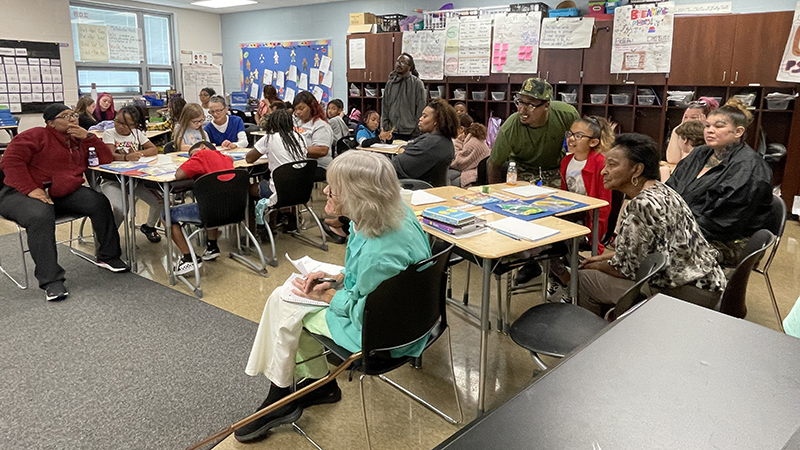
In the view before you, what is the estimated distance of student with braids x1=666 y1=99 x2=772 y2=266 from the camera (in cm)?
292

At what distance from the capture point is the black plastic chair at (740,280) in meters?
2.05

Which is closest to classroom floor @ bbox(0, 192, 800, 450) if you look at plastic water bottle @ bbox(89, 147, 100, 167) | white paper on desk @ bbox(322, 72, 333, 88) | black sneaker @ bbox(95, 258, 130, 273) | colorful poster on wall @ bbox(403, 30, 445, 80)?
black sneaker @ bbox(95, 258, 130, 273)

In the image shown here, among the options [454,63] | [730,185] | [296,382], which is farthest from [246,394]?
[454,63]

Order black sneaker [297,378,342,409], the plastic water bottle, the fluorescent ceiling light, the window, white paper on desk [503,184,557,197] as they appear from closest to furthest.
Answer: black sneaker [297,378,342,409]
white paper on desk [503,184,557,197]
the plastic water bottle
the window
the fluorescent ceiling light

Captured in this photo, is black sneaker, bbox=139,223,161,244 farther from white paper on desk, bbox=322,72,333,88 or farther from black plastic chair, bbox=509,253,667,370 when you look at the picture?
white paper on desk, bbox=322,72,333,88

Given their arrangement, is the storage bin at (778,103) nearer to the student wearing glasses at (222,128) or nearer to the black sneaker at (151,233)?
the student wearing glasses at (222,128)

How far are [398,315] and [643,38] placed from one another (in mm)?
5581

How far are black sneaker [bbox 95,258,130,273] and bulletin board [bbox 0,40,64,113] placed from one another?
17.1 ft

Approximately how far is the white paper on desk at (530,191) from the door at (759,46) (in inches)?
146

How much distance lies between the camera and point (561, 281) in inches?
126

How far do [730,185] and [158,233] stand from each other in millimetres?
4284

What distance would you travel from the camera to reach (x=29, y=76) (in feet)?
25.2

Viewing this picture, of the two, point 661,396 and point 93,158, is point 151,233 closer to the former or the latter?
point 93,158

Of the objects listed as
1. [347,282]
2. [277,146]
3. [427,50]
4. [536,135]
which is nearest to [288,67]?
[427,50]
